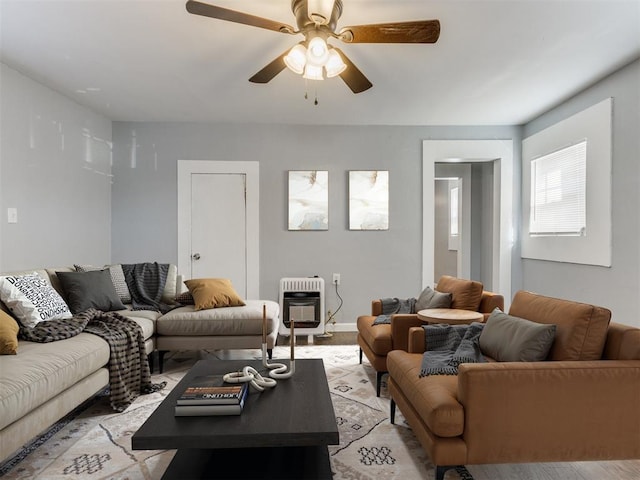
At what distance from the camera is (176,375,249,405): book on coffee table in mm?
1716

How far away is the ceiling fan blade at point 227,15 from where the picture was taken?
1.94 metres

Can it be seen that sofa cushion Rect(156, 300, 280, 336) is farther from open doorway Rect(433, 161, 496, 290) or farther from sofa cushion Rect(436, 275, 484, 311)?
open doorway Rect(433, 161, 496, 290)

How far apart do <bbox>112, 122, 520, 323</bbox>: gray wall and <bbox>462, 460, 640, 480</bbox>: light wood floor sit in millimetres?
3203

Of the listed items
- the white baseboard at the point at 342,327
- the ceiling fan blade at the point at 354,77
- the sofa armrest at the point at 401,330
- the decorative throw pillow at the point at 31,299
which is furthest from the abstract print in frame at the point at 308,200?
the decorative throw pillow at the point at 31,299

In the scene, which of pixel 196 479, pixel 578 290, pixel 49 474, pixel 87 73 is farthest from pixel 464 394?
pixel 87 73

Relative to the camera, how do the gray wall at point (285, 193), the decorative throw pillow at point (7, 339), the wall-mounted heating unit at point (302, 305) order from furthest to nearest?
the gray wall at point (285, 193) → the wall-mounted heating unit at point (302, 305) → the decorative throw pillow at point (7, 339)

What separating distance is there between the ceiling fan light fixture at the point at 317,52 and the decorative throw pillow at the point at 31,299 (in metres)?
2.34

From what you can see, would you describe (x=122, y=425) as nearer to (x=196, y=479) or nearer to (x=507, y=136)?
(x=196, y=479)

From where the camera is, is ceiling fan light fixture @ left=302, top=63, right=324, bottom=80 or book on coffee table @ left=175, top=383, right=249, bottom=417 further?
ceiling fan light fixture @ left=302, top=63, right=324, bottom=80

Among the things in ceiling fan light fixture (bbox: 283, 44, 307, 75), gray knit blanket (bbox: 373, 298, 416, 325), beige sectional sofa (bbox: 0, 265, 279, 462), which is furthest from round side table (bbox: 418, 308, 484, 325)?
ceiling fan light fixture (bbox: 283, 44, 307, 75)

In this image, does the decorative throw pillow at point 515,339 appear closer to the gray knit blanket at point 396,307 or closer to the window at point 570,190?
the gray knit blanket at point 396,307

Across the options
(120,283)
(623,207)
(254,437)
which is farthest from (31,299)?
(623,207)

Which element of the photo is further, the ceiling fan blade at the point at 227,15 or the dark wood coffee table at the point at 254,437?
the ceiling fan blade at the point at 227,15

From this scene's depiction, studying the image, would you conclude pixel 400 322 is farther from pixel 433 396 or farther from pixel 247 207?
pixel 247 207
